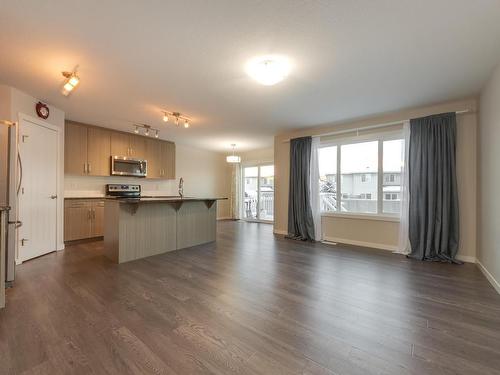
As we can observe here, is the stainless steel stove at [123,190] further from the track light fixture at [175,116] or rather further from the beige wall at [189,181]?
the track light fixture at [175,116]

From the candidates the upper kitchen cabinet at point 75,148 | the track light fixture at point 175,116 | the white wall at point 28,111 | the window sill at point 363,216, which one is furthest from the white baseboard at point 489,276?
the upper kitchen cabinet at point 75,148

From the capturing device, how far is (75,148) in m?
4.66

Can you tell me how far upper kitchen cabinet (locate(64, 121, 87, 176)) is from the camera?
454cm

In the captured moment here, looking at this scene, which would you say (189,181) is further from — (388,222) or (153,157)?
(388,222)

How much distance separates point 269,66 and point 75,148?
4457 millimetres

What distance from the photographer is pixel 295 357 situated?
1.48 m

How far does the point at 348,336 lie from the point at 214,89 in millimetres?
3094

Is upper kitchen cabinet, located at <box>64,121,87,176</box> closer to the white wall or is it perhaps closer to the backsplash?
the backsplash

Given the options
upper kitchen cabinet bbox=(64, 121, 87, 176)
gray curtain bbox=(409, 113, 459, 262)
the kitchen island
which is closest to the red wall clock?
upper kitchen cabinet bbox=(64, 121, 87, 176)

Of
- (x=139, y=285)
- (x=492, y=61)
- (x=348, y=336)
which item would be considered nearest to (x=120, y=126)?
(x=139, y=285)

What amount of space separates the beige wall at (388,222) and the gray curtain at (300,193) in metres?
0.25

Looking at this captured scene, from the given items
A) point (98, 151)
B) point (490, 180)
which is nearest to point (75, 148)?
point (98, 151)

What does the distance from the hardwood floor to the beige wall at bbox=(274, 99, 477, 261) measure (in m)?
0.80

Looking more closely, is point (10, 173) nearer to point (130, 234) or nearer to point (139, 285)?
point (130, 234)
